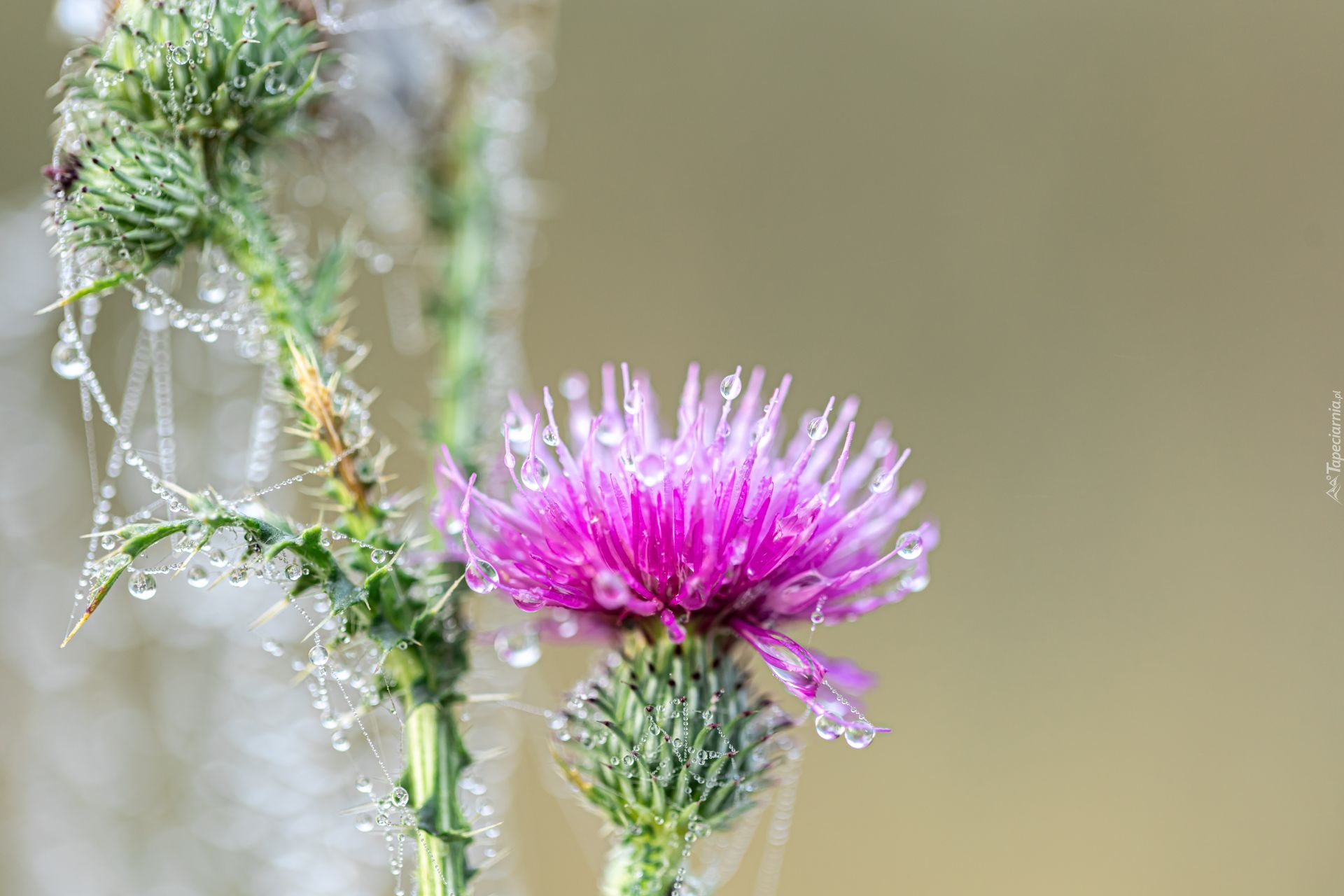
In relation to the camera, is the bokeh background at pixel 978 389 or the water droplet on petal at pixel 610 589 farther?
the bokeh background at pixel 978 389

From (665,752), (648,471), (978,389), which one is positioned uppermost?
(978,389)

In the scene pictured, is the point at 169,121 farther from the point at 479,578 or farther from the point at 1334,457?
the point at 1334,457

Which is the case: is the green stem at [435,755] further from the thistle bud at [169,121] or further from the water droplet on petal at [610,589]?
the thistle bud at [169,121]


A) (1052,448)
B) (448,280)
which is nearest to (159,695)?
(448,280)

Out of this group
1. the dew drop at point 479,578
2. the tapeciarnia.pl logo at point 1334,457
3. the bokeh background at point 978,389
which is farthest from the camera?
the bokeh background at point 978,389

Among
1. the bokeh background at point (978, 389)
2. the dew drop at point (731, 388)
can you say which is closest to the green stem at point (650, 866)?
the dew drop at point (731, 388)

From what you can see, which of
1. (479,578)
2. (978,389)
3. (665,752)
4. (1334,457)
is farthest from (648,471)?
→ (978,389)

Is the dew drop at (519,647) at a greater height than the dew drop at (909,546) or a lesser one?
lesser
